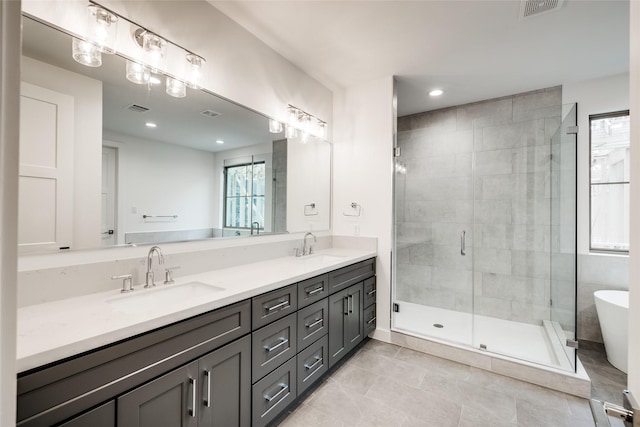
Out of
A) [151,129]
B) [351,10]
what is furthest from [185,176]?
[351,10]

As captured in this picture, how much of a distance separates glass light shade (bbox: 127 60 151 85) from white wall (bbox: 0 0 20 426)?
1.33m

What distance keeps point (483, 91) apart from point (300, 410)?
349cm

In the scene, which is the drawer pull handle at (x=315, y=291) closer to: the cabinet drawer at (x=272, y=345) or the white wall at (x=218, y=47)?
the cabinet drawer at (x=272, y=345)

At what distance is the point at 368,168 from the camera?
2.94 metres

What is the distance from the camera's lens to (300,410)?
1.81m

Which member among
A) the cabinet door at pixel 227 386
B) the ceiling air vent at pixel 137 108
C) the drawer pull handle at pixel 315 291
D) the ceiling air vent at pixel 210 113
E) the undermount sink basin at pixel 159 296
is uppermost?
the ceiling air vent at pixel 210 113

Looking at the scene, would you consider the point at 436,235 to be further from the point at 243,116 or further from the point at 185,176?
the point at 185,176

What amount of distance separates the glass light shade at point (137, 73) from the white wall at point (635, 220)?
1881 mm

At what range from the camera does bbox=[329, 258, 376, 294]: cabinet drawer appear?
216 centimetres

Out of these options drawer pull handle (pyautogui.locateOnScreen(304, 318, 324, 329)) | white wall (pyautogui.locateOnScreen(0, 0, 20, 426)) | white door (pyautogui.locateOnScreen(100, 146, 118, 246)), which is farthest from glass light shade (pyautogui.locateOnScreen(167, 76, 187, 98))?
drawer pull handle (pyautogui.locateOnScreen(304, 318, 324, 329))

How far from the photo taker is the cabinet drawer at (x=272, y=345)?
147 cm

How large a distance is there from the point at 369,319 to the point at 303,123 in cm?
200

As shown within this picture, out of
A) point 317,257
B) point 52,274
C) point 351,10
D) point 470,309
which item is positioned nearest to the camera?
point 52,274

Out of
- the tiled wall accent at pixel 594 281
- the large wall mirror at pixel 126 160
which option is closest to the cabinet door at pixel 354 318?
the large wall mirror at pixel 126 160
